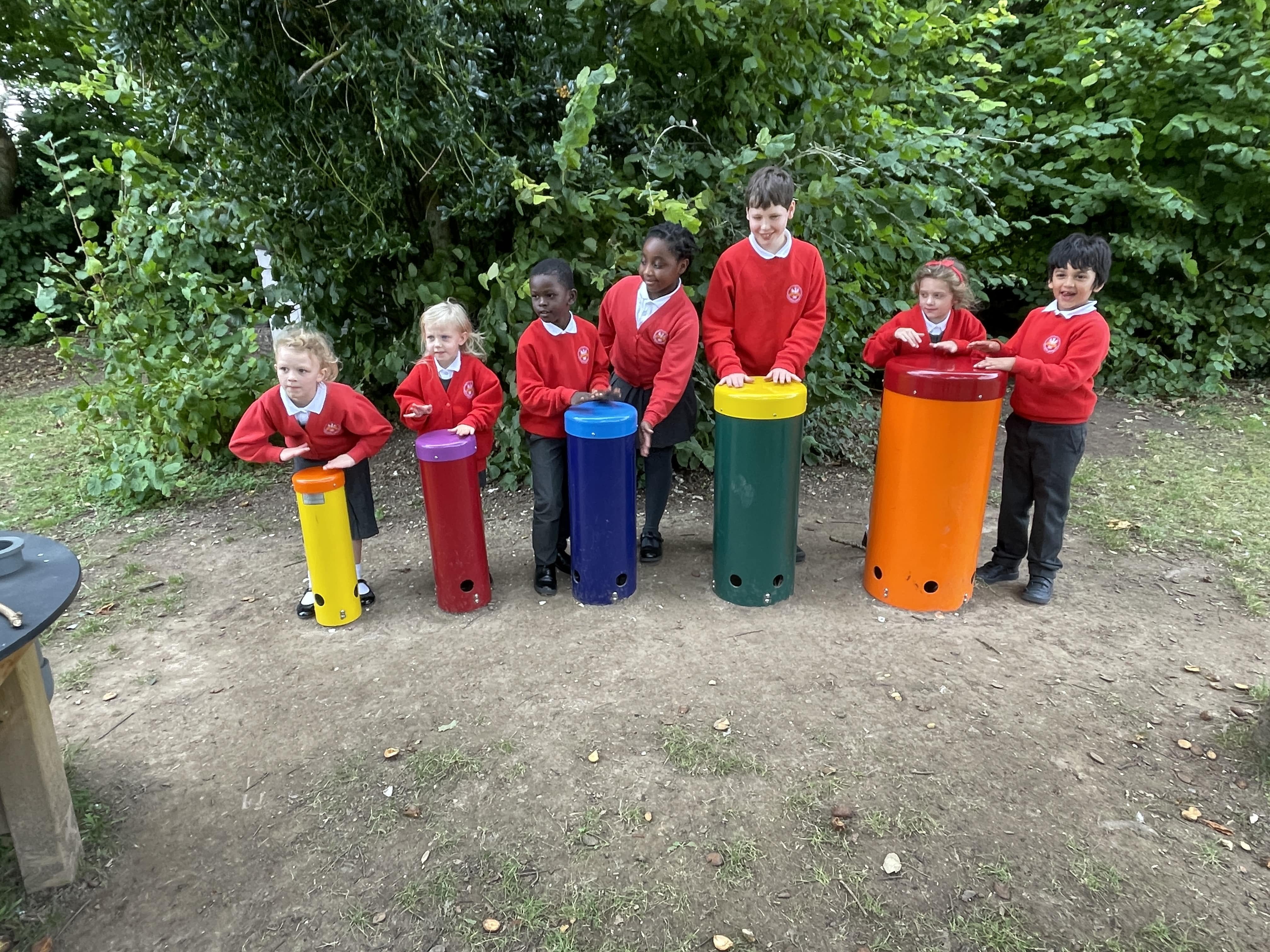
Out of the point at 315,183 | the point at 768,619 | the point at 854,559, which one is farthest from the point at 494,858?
the point at 315,183

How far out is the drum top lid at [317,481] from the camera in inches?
133

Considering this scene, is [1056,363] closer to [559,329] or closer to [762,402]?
[762,402]

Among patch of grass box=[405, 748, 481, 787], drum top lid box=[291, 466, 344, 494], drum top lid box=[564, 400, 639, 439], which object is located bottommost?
patch of grass box=[405, 748, 481, 787]

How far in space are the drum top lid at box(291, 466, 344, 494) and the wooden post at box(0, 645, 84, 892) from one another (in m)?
1.25

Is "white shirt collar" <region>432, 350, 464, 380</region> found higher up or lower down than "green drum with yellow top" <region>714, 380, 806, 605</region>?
higher up

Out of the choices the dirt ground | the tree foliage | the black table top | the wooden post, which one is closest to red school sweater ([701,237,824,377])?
the tree foliage

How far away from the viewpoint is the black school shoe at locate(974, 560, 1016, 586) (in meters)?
3.90

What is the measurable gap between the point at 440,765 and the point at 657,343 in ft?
6.80

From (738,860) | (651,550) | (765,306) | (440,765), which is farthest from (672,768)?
(765,306)

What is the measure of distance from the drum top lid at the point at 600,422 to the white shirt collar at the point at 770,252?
922mm

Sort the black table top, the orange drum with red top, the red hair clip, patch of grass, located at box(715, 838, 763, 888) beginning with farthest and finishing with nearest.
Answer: the red hair clip → the orange drum with red top → patch of grass, located at box(715, 838, 763, 888) → the black table top

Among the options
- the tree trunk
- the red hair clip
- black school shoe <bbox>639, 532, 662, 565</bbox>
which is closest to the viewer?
the red hair clip

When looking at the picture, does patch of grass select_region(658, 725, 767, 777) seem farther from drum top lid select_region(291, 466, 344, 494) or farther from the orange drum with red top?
drum top lid select_region(291, 466, 344, 494)

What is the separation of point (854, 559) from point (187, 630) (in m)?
3.29
